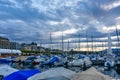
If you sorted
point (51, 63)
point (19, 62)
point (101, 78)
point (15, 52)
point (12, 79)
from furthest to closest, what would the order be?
point (15, 52) → point (19, 62) → point (51, 63) → point (12, 79) → point (101, 78)

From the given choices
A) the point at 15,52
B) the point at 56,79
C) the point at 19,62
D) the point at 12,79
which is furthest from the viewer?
the point at 15,52

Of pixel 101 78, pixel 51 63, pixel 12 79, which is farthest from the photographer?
pixel 51 63

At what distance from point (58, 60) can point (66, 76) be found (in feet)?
162

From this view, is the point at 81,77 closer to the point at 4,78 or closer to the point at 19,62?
the point at 4,78

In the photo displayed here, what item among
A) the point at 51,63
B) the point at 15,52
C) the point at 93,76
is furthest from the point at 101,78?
the point at 15,52

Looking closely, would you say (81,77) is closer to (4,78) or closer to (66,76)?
(66,76)

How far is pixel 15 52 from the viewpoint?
121938mm

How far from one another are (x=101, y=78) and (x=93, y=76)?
0.54m

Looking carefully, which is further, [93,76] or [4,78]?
[4,78]

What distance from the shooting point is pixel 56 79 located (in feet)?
55.7

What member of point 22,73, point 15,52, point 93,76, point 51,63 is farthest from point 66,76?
point 15,52

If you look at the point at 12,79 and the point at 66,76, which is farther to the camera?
the point at 12,79

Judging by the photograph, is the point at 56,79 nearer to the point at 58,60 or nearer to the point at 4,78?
the point at 4,78

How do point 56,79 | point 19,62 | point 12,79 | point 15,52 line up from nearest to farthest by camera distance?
point 56,79 < point 12,79 < point 19,62 < point 15,52
